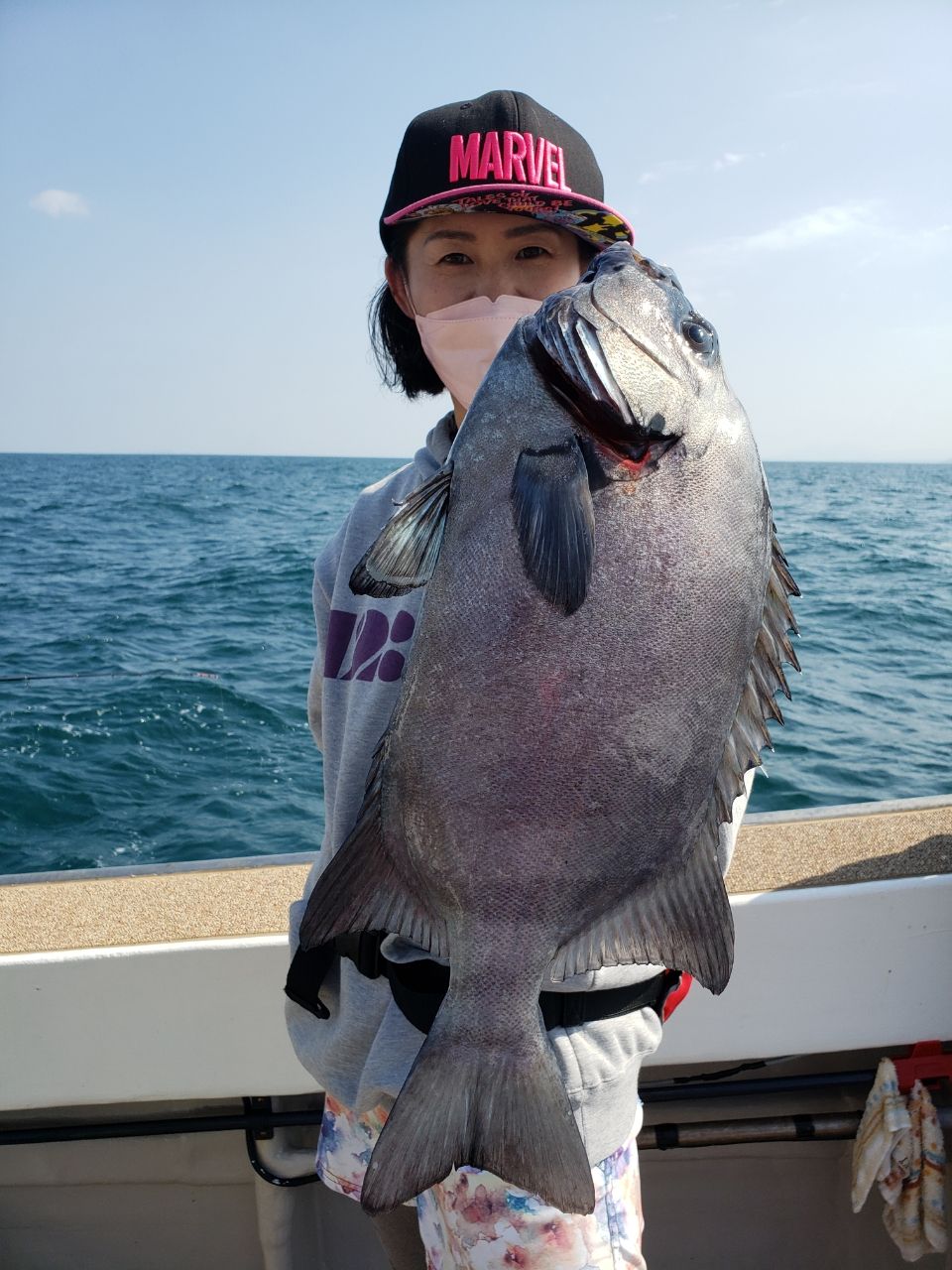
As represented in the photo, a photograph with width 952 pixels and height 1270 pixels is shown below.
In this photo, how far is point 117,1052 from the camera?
2.37 meters

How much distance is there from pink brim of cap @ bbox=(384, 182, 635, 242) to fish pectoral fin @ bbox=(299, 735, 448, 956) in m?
0.93

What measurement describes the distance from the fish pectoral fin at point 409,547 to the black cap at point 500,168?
65cm

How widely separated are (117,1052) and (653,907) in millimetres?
1783

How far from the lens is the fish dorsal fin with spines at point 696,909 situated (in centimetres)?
119

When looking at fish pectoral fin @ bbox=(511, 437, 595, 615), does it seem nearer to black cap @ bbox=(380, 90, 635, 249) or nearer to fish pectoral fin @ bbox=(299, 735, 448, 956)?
fish pectoral fin @ bbox=(299, 735, 448, 956)

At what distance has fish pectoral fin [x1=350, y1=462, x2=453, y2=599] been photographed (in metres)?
1.09

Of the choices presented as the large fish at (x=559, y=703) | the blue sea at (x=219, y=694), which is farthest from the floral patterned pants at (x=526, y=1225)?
the blue sea at (x=219, y=694)

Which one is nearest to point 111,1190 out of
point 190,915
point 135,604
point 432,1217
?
point 190,915

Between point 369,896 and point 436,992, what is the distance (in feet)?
1.14

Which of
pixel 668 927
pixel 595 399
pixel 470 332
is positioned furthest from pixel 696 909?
pixel 470 332

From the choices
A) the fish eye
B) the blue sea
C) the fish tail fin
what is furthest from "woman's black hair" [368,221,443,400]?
the blue sea

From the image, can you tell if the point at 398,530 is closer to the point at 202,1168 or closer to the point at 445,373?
the point at 445,373

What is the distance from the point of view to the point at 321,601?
1.89 meters

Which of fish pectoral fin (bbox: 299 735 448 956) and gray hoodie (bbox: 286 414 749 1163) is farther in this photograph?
gray hoodie (bbox: 286 414 749 1163)
